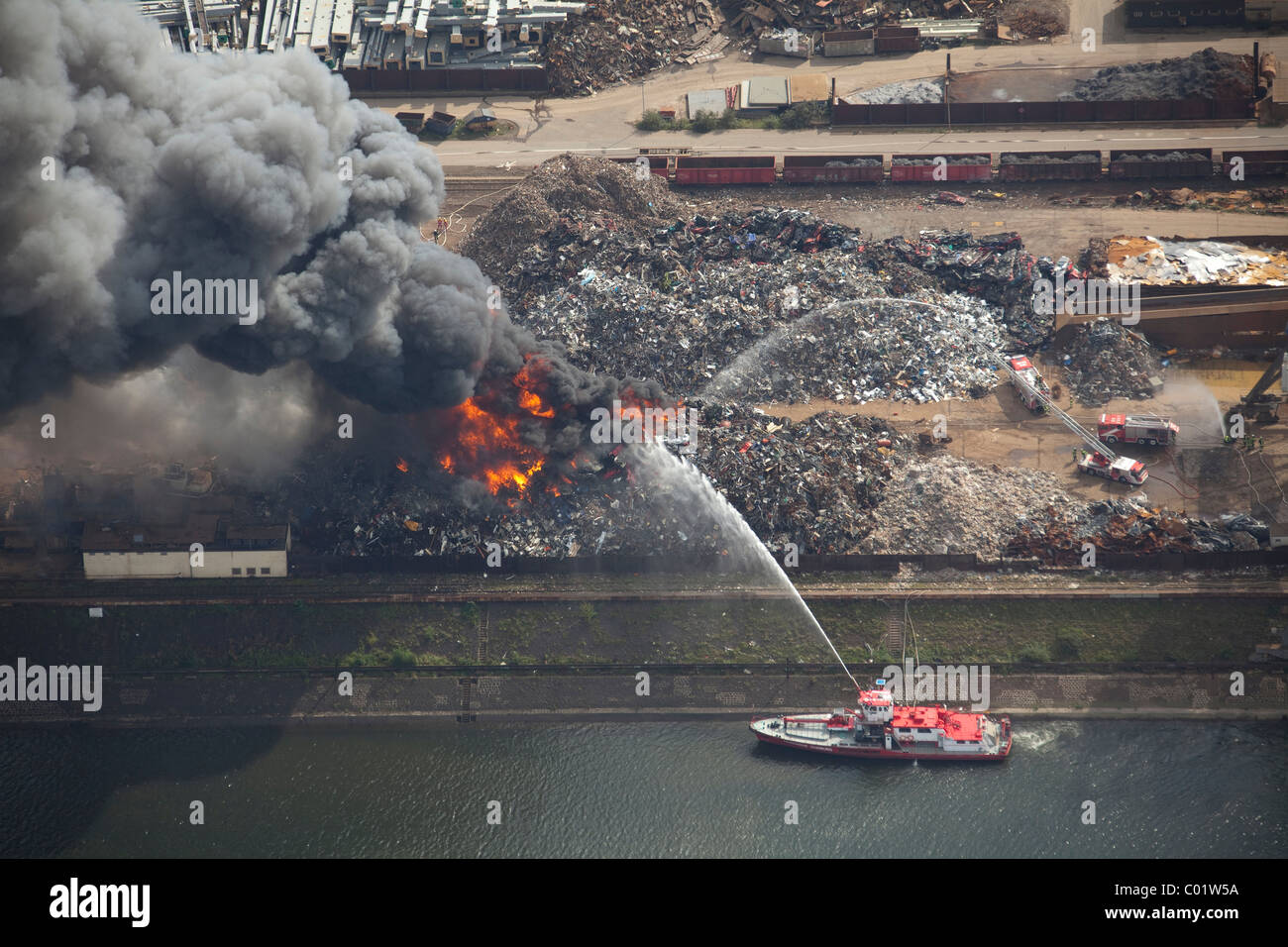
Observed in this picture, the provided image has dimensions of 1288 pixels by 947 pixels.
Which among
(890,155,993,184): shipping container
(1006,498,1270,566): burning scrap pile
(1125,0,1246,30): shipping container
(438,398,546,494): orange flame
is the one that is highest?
(1125,0,1246,30): shipping container

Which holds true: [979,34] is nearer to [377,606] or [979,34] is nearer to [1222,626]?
[1222,626]

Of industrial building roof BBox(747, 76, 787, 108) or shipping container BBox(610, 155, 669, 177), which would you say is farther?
industrial building roof BBox(747, 76, 787, 108)

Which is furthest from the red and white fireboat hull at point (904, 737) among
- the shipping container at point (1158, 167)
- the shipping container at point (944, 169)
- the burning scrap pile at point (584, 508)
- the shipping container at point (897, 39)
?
the shipping container at point (897, 39)

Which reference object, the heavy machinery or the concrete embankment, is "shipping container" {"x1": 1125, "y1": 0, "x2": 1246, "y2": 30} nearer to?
the heavy machinery

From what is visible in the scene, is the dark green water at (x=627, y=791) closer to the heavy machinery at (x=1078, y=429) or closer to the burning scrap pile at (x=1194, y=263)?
the heavy machinery at (x=1078, y=429)

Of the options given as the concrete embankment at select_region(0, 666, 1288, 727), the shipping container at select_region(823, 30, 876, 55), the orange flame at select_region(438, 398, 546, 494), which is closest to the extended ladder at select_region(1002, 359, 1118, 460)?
the concrete embankment at select_region(0, 666, 1288, 727)

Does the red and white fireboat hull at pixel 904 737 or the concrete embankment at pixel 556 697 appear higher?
the concrete embankment at pixel 556 697
